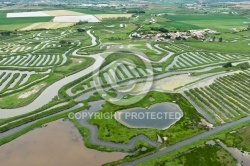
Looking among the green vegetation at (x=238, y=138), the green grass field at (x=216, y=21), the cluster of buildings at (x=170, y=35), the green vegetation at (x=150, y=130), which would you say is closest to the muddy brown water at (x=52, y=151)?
the green vegetation at (x=150, y=130)

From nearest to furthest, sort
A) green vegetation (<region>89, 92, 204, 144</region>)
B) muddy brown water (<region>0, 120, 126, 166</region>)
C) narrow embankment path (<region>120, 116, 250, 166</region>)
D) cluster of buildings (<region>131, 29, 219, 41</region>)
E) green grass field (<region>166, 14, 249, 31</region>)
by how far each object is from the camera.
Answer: muddy brown water (<region>0, 120, 126, 166</region>) < narrow embankment path (<region>120, 116, 250, 166</region>) < green vegetation (<region>89, 92, 204, 144</region>) < cluster of buildings (<region>131, 29, 219, 41</region>) < green grass field (<region>166, 14, 249, 31</region>)

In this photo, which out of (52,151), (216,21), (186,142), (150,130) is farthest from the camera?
(216,21)

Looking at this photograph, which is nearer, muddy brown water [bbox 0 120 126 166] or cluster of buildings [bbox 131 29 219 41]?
muddy brown water [bbox 0 120 126 166]

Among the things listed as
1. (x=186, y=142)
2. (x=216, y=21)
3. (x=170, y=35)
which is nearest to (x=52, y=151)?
(x=186, y=142)

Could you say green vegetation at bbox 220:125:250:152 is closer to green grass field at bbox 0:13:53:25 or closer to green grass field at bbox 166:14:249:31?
green grass field at bbox 166:14:249:31

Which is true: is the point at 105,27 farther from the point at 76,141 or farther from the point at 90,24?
the point at 76,141

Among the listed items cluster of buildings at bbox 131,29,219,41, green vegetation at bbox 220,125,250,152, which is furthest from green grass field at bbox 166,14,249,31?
green vegetation at bbox 220,125,250,152

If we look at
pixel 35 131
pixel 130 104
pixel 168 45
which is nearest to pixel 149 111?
pixel 130 104

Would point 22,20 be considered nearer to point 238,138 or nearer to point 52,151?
point 52,151
